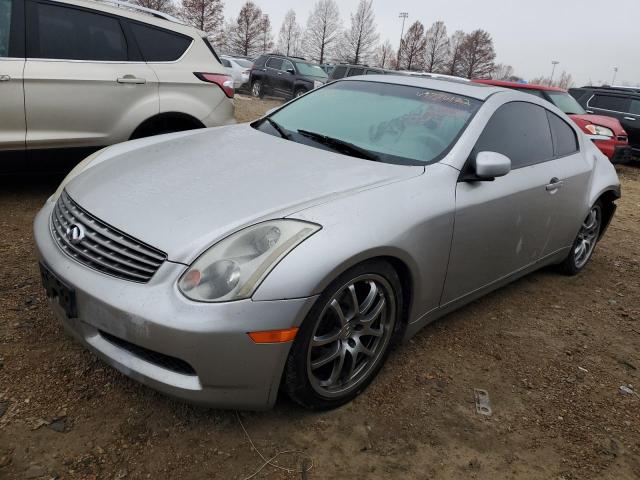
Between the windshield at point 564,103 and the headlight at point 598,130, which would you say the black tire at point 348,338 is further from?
the windshield at point 564,103

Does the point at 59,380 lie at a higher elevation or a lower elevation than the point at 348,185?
lower

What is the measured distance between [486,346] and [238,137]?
1966mm

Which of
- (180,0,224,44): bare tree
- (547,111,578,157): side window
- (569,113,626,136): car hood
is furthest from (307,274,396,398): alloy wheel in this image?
(180,0,224,44): bare tree

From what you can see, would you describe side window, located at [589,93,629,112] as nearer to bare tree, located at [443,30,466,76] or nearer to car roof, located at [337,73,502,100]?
car roof, located at [337,73,502,100]

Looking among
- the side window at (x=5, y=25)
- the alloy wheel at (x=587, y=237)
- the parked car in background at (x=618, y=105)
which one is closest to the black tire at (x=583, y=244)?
the alloy wheel at (x=587, y=237)

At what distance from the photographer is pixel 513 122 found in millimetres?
3238

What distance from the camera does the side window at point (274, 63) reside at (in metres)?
18.5

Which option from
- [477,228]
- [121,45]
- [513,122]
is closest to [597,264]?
[513,122]

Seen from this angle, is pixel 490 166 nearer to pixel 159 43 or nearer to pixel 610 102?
pixel 159 43

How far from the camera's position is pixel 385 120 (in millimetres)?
3068

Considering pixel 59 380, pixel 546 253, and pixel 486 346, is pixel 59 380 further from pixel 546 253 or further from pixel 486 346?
pixel 546 253

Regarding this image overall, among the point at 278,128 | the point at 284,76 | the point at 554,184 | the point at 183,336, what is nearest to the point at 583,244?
the point at 554,184

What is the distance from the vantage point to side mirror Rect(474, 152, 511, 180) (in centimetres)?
265

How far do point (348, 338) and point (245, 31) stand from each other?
62836 millimetres
